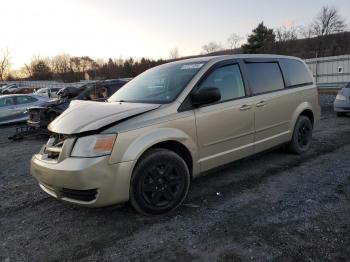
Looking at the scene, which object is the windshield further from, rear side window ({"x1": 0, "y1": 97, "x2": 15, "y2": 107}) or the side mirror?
rear side window ({"x1": 0, "y1": 97, "x2": 15, "y2": 107})

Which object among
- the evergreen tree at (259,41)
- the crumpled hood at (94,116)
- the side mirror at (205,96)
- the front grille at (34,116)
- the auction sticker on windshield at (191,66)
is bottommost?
the front grille at (34,116)

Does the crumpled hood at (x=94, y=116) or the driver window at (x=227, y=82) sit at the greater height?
the driver window at (x=227, y=82)

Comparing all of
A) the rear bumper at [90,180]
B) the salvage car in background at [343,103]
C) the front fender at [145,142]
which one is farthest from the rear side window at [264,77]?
the salvage car in background at [343,103]

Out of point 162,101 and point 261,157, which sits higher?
point 162,101

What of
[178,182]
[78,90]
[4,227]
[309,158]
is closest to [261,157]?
[309,158]

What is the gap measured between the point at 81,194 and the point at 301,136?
427cm

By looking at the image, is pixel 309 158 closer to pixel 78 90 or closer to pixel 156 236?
pixel 156 236

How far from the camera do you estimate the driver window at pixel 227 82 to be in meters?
4.28

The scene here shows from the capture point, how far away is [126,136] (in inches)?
132

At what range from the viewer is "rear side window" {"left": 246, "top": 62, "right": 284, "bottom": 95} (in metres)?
4.84

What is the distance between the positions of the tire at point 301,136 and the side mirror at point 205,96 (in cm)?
245

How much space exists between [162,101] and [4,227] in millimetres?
2342

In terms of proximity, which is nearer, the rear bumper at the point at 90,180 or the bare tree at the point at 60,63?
the rear bumper at the point at 90,180

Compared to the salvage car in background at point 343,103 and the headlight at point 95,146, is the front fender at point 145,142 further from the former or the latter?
the salvage car in background at point 343,103
